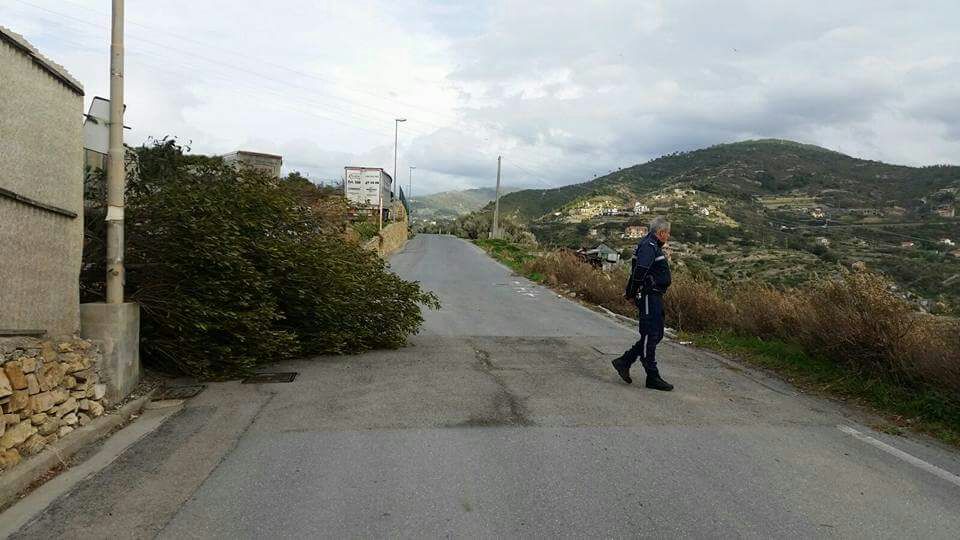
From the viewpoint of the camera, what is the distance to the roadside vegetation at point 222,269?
6.62 meters

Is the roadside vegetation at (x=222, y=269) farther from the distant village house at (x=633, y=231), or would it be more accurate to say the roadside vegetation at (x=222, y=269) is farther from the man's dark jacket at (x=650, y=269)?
the distant village house at (x=633, y=231)

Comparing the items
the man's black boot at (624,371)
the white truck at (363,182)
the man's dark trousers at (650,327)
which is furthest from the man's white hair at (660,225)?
the white truck at (363,182)

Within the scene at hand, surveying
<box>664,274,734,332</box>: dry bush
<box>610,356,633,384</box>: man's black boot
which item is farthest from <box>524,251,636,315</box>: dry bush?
<box>610,356,633,384</box>: man's black boot

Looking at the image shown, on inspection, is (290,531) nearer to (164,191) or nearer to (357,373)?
(357,373)

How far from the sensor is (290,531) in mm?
3527

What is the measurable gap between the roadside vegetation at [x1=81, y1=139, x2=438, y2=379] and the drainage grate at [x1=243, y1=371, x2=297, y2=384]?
16 centimetres

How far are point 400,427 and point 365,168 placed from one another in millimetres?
33800

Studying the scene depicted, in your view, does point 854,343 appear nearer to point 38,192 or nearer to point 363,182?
point 38,192

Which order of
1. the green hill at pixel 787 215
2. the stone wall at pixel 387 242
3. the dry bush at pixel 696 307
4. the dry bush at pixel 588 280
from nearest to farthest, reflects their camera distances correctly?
the dry bush at pixel 696 307, the dry bush at pixel 588 280, the green hill at pixel 787 215, the stone wall at pixel 387 242

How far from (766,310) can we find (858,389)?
3082 mm

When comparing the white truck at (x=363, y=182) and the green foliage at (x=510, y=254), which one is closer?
the green foliage at (x=510, y=254)

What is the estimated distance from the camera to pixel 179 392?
649cm

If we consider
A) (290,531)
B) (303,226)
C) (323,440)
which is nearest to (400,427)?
(323,440)

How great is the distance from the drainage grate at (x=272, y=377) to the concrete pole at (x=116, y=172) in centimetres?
165
